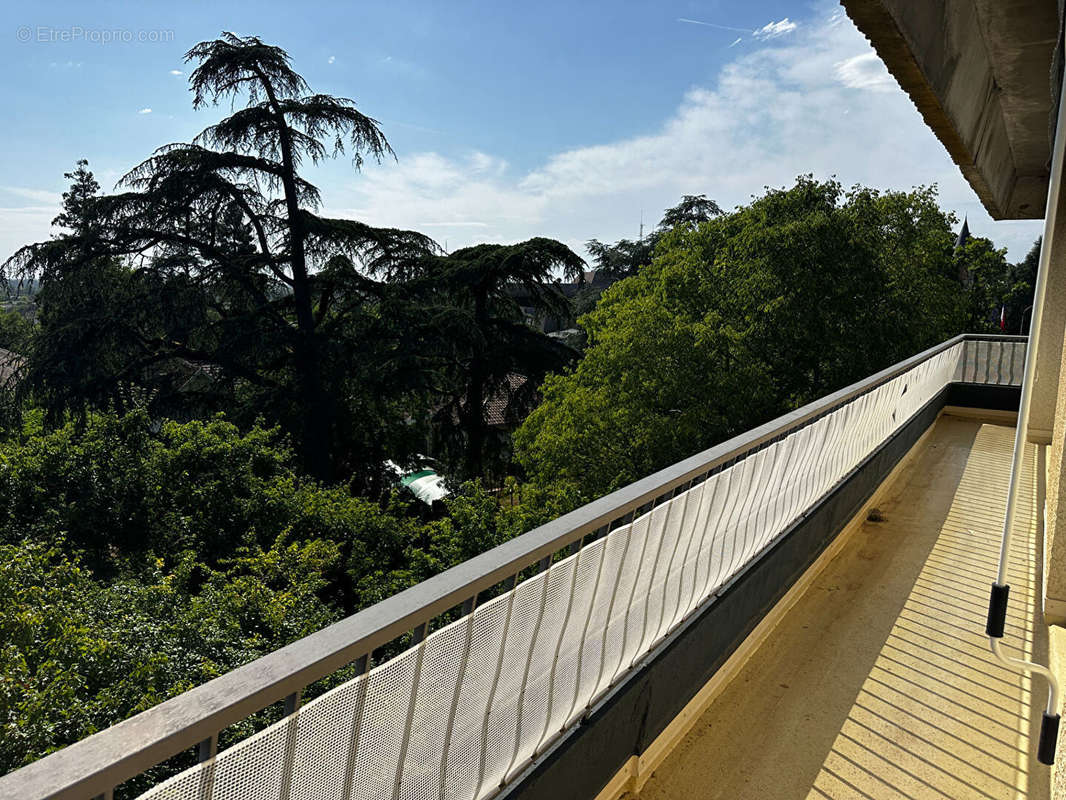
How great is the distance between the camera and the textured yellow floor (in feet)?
8.47

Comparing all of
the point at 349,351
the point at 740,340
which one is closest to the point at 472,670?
the point at 740,340

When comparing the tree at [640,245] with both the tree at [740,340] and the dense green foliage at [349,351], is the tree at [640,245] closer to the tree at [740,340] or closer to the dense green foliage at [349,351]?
the dense green foliage at [349,351]

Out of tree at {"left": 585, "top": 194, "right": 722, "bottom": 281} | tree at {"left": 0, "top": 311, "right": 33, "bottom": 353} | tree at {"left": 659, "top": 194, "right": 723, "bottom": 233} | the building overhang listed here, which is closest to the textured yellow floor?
the building overhang

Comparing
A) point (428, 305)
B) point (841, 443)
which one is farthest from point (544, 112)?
point (841, 443)

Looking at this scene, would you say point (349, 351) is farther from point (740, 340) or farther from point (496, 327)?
point (740, 340)

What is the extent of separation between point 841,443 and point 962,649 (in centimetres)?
142

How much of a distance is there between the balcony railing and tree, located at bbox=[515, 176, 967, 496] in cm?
1614

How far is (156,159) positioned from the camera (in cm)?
1992

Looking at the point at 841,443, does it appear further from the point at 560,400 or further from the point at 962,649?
the point at 560,400

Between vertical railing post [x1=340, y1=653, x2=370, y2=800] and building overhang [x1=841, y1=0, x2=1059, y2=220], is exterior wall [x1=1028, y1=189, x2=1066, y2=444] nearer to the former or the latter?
building overhang [x1=841, y1=0, x2=1059, y2=220]

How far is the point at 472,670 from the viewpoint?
1654 mm

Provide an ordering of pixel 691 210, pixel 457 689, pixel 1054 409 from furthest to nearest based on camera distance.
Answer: pixel 691 210
pixel 1054 409
pixel 457 689

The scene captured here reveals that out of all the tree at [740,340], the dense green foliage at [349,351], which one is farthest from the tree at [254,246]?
the tree at [740,340]

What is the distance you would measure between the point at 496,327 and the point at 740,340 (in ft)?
28.5
